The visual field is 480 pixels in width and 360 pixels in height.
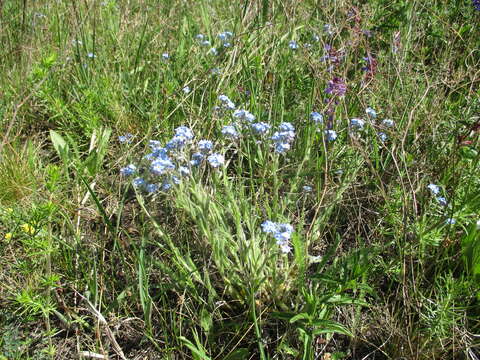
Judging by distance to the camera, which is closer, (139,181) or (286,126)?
(139,181)

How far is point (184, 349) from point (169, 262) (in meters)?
0.38

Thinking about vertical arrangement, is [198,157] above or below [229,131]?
below

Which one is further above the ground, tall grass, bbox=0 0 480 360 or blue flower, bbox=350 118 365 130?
blue flower, bbox=350 118 365 130

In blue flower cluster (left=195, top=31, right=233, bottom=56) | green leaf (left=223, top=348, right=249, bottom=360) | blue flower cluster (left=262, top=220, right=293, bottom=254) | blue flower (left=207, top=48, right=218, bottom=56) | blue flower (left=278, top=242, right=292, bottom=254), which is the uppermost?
blue flower cluster (left=195, top=31, right=233, bottom=56)

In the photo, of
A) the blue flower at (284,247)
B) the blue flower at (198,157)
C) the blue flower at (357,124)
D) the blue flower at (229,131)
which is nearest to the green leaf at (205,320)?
the blue flower at (284,247)

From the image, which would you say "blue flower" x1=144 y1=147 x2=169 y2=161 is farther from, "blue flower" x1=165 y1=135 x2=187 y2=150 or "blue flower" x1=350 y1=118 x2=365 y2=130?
"blue flower" x1=350 y1=118 x2=365 y2=130

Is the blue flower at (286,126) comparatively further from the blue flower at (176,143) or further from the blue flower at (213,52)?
the blue flower at (213,52)

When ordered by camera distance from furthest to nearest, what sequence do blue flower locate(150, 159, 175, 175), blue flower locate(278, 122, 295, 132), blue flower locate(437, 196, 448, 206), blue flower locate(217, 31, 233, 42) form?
blue flower locate(217, 31, 233, 42)
blue flower locate(278, 122, 295, 132)
blue flower locate(437, 196, 448, 206)
blue flower locate(150, 159, 175, 175)

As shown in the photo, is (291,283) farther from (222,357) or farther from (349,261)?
(222,357)

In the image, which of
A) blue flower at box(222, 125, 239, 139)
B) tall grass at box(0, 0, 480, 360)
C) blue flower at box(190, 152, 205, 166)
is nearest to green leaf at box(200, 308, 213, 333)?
tall grass at box(0, 0, 480, 360)

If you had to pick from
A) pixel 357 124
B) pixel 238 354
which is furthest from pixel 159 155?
pixel 357 124

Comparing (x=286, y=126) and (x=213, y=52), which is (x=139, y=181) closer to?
(x=286, y=126)

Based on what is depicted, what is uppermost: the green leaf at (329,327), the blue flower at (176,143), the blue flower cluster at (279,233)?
the blue flower at (176,143)

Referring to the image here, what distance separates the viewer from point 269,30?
3.05 metres
